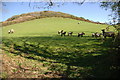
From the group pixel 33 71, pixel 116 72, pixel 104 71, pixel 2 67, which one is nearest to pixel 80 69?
pixel 104 71

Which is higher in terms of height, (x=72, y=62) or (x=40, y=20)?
(x=40, y=20)

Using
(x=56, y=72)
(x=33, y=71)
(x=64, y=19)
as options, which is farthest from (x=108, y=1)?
(x=64, y=19)

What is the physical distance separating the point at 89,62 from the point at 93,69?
4.58ft

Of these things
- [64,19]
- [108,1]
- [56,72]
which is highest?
[64,19]

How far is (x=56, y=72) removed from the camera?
26.0 ft

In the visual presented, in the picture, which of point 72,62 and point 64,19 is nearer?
point 72,62

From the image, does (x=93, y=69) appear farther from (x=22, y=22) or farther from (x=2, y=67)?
(x=22, y=22)

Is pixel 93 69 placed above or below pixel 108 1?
below

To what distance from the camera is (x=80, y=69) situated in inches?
332

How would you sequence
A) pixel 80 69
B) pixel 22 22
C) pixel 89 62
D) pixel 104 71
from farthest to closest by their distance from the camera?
pixel 22 22, pixel 89 62, pixel 80 69, pixel 104 71

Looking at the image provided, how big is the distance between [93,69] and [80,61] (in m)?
1.77

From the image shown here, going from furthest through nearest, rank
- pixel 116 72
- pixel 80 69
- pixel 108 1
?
pixel 108 1 < pixel 80 69 < pixel 116 72

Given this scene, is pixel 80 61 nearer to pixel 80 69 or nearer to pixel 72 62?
pixel 72 62

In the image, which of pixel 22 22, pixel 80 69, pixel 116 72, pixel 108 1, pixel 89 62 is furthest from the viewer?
pixel 22 22
